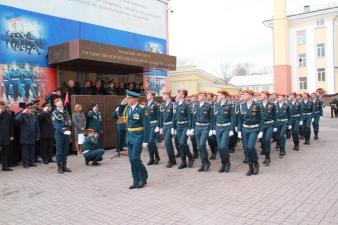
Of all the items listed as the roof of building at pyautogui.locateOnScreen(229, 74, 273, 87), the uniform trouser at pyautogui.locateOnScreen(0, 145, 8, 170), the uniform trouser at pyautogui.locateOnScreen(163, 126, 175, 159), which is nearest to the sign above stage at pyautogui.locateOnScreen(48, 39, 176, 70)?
the uniform trouser at pyautogui.locateOnScreen(0, 145, 8, 170)

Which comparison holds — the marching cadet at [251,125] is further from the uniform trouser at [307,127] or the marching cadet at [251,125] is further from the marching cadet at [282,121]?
the uniform trouser at [307,127]

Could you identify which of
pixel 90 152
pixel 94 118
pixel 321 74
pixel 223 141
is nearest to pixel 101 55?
pixel 94 118

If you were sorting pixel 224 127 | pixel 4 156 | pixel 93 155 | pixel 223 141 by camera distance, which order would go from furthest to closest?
pixel 93 155 < pixel 4 156 < pixel 224 127 < pixel 223 141

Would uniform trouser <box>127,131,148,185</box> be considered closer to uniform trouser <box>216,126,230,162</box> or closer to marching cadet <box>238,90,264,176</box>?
uniform trouser <box>216,126,230,162</box>

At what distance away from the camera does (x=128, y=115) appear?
25.6 feet

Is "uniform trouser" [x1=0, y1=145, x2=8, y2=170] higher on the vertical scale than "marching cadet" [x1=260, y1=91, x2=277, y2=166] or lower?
lower

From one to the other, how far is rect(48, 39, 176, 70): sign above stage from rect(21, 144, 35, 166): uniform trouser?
337 cm

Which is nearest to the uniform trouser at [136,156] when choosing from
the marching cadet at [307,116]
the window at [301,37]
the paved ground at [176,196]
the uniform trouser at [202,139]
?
the paved ground at [176,196]

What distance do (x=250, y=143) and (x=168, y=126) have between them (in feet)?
7.94

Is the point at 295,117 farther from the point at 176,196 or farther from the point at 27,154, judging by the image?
the point at 27,154

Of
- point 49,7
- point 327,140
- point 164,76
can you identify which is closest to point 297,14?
point 164,76

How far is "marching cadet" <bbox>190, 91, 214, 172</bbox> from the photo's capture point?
9055 mm

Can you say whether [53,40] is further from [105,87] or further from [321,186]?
[321,186]

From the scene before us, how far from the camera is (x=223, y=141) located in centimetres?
880
